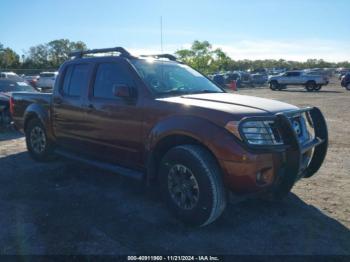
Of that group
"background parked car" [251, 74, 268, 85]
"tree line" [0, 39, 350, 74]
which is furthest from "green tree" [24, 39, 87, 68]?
"background parked car" [251, 74, 268, 85]

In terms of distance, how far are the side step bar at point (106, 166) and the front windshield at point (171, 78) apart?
1.02 metres

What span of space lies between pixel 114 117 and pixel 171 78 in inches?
36.4

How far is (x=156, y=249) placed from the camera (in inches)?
137

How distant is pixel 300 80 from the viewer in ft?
109

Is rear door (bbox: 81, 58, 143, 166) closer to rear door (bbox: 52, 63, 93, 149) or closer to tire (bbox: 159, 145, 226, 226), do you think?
rear door (bbox: 52, 63, 93, 149)

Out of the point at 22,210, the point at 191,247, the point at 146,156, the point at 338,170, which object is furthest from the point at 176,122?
the point at 338,170

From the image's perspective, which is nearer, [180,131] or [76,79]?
[180,131]

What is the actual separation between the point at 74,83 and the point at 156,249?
3179mm

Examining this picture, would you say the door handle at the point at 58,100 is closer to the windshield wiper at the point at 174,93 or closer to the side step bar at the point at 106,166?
the side step bar at the point at 106,166

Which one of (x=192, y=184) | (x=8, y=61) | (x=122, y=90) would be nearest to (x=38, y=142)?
(x=122, y=90)

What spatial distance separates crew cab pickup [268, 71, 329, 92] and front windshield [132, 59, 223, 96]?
2949 cm

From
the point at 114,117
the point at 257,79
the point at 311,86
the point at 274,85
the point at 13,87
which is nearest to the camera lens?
the point at 114,117

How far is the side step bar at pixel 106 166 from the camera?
14.7ft

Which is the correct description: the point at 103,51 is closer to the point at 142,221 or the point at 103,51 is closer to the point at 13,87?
the point at 142,221
